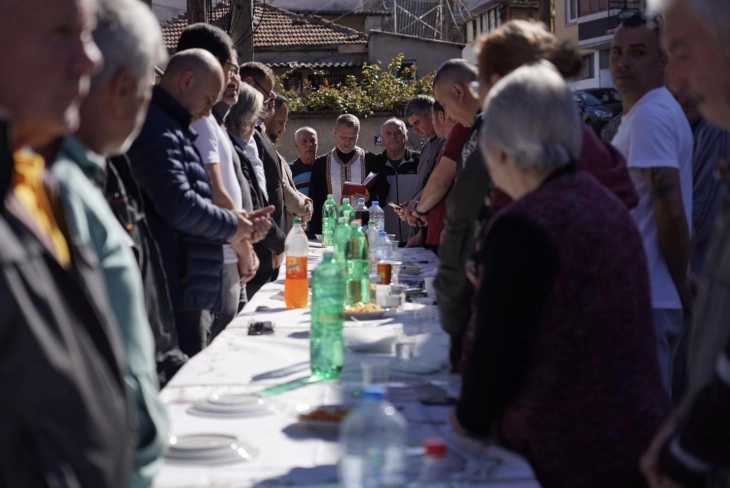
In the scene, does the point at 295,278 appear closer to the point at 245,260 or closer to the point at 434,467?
the point at 245,260

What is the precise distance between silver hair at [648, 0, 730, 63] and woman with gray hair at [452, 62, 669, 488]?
40 centimetres

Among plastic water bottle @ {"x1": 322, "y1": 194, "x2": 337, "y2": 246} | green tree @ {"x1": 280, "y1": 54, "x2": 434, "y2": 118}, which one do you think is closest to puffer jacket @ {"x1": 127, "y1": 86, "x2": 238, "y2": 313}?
plastic water bottle @ {"x1": 322, "y1": 194, "x2": 337, "y2": 246}

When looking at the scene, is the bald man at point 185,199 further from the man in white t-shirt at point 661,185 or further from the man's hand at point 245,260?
the man in white t-shirt at point 661,185

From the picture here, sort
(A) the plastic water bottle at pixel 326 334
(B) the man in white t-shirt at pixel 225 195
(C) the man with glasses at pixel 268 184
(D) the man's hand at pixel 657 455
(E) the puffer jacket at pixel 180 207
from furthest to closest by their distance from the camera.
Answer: (C) the man with glasses at pixel 268 184 < (B) the man in white t-shirt at pixel 225 195 < (E) the puffer jacket at pixel 180 207 < (A) the plastic water bottle at pixel 326 334 < (D) the man's hand at pixel 657 455

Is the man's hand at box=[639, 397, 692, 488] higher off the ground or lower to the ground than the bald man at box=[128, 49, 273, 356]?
lower

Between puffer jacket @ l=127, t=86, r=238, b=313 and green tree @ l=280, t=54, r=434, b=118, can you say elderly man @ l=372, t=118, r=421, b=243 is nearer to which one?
puffer jacket @ l=127, t=86, r=238, b=313

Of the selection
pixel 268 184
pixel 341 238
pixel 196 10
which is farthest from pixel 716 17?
pixel 196 10

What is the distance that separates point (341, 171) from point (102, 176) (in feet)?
22.2

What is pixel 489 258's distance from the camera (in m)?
2.14

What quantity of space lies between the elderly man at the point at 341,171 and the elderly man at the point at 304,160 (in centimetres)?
29

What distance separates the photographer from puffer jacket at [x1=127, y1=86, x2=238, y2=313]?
3842 millimetres

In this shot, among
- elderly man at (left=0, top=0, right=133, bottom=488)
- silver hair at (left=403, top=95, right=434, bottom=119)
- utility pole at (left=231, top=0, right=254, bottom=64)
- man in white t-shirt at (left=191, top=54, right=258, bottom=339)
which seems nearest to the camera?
elderly man at (left=0, top=0, right=133, bottom=488)

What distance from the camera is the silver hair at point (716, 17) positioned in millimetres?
1848

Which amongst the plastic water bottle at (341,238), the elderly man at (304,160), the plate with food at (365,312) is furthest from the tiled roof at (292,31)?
the plate with food at (365,312)
